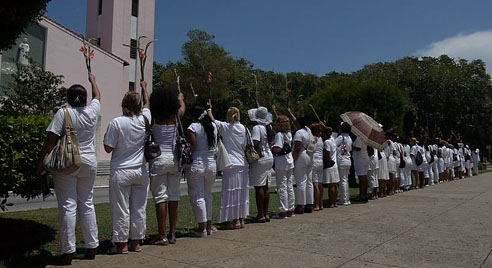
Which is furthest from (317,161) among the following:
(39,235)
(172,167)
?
(39,235)

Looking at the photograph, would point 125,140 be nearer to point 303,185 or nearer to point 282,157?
point 282,157

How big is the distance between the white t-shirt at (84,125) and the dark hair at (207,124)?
169cm

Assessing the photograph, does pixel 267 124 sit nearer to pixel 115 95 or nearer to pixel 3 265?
pixel 3 265

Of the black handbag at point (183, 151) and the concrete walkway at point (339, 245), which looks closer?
the concrete walkway at point (339, 245)

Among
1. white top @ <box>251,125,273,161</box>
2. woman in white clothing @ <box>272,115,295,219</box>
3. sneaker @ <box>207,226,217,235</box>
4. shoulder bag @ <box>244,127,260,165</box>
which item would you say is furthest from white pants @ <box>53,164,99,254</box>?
woman in white clothing @ <box>272,115,295,219</box>

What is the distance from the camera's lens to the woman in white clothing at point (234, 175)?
260 inches

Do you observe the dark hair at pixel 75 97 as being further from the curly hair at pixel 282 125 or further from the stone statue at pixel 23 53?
the stone statue at pixel 23 53

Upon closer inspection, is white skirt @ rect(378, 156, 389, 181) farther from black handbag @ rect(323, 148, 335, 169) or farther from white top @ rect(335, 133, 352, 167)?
black handbag @ rect(323, 148, 335, 169)

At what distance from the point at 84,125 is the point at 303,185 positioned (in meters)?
4.90

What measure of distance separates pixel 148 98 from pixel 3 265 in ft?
8.28

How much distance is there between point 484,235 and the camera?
20.5 feet

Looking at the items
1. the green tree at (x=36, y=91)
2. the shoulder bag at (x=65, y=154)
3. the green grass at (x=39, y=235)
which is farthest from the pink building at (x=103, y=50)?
the shoulder bag at (x=65, y=154)

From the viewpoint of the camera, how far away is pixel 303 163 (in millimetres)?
8297

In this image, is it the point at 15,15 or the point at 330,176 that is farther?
the point at 330,176
